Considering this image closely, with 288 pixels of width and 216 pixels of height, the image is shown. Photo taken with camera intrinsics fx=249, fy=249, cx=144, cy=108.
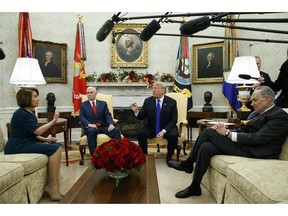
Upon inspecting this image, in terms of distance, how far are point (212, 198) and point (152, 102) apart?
7.18ft

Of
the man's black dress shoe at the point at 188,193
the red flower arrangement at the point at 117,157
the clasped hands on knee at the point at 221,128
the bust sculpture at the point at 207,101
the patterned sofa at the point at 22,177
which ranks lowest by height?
the man's black dress shoe at the point at 188,193

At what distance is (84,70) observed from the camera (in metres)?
6.81

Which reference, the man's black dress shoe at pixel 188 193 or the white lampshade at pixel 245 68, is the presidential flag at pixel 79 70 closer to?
the white lampshade at pixel 245 68

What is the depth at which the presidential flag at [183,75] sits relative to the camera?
6.56 m

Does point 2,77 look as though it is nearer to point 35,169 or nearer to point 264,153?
point 35,169

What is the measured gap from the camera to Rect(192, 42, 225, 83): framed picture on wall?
6.73m

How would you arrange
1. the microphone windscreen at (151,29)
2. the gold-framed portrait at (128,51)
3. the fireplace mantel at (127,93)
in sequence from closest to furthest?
1. the microphone windscreen at (151,29)
2. the fireplace mantel at (127,93)
3. the gold-framed portrait at (128,51)

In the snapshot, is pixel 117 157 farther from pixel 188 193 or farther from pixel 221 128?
pixel 221 128

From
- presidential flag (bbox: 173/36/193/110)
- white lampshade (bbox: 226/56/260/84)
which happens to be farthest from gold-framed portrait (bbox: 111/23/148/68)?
white lampshade (bbox: 226/56/260/84)

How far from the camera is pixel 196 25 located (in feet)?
3.80

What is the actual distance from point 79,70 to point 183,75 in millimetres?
2760

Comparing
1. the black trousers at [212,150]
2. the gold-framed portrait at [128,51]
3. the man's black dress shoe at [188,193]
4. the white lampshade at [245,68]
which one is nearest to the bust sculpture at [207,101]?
the gold-framed portrait at [128,51]

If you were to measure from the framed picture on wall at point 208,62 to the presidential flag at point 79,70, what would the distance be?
121 inches

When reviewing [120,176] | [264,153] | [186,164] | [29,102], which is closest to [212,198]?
[186,164]
